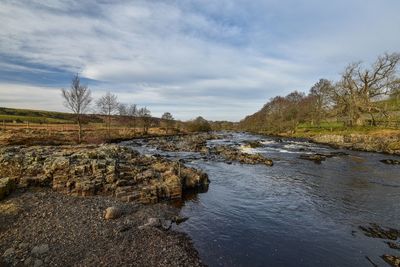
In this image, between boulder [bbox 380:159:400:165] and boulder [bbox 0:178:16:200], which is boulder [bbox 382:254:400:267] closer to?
boulder [bbox 0:178:16:200]

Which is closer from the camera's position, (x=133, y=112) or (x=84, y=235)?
(x=84, y=235)

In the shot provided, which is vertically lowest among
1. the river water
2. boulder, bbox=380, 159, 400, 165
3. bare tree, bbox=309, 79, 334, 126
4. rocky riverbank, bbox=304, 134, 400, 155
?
the river water

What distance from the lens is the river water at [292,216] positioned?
11609 mm

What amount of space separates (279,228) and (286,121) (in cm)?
10164

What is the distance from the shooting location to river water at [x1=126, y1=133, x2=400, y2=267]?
1161cm

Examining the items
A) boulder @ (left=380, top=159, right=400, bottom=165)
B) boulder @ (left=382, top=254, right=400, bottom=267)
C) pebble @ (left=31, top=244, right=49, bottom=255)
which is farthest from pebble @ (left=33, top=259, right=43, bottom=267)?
boulder @ (left=380, top=159, right=400, bottom=165)

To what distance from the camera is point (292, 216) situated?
53.0 feet

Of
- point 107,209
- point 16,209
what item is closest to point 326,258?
point 107,209

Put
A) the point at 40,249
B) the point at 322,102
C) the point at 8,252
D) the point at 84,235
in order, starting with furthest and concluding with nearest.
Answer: the point at 322,102 → the point at 84,235 → the point at 40,249 → the point at 8,252

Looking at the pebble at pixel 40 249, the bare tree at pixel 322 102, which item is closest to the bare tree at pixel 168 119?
the bare tree at pixel 322 102

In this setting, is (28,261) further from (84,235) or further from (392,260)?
(392,260)

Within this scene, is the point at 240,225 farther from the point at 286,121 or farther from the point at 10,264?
the point at 286,121

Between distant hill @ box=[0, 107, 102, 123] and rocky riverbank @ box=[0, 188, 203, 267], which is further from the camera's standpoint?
distant hill @ box=[0, 107, 102, 123]

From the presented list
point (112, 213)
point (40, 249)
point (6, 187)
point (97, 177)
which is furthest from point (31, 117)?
point (40, 249)
